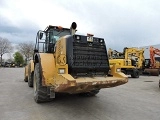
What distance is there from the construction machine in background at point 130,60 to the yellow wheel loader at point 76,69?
12.2 meters

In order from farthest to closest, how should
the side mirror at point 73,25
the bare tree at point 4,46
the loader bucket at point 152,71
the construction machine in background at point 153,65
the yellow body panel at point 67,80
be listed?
the bare tree at point 4,46
the construction machine in background at point 153,65
the loader bucket at point 152,71
the side mirror at point 73,25
the yellow body panel at point 67,80

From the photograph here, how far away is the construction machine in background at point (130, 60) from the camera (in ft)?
63.6

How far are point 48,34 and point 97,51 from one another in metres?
2.51

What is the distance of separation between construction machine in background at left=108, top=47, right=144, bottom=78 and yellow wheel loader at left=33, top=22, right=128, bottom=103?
1220cm

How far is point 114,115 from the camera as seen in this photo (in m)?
5.65

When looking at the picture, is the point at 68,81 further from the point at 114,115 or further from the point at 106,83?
the point at 114,115

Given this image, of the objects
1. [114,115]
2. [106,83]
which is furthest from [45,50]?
[114,115]

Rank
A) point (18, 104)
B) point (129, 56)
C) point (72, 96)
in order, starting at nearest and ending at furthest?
point (18, 104) < point (72, 96) < point (129, 56)

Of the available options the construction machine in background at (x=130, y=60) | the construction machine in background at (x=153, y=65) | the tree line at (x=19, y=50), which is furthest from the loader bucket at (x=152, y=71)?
the tree line at (x=19, y=50)

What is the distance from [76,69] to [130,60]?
48.3 feet

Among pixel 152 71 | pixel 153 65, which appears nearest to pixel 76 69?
pixel 152 71

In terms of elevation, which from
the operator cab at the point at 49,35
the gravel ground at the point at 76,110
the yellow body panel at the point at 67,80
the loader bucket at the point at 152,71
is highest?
the operator cab at the point at 49,35

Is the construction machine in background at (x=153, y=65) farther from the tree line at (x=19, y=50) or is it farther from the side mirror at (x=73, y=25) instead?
the tree line at (x=19, y=50)

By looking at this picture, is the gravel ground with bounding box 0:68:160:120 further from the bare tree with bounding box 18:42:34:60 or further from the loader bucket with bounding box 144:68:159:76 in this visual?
the bare tree with bounding box 18:42:34:60
